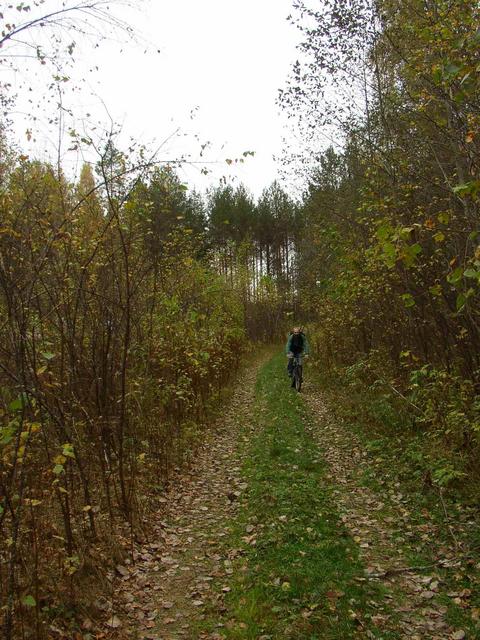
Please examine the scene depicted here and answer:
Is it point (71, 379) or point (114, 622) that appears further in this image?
point (71, 379)

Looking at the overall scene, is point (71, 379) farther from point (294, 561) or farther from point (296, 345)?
point (296, 345)

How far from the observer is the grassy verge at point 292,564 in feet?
13.0

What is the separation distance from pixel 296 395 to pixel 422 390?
20.6ft

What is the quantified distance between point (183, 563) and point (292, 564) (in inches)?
47.6

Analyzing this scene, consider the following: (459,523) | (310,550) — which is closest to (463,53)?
(459,523)

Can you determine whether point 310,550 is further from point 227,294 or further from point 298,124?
point 227,294

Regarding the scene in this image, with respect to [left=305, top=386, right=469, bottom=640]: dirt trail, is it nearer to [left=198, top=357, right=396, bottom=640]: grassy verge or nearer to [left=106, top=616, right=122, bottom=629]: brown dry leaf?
[left=198, top=357, right=396, bottom=640]: grassy verge

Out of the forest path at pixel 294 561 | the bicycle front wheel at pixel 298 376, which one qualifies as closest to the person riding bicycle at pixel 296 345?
the bicycle front wheel at pixel 298 376

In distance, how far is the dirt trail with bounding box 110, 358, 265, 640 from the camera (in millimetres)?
4227

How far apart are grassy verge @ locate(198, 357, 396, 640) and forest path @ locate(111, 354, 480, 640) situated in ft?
0.04

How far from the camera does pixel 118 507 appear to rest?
5.94m

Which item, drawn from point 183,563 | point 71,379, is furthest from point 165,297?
point 183,563

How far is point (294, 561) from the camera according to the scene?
4902 mm

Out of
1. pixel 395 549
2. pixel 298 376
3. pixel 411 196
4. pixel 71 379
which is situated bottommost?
pixel 395 549
